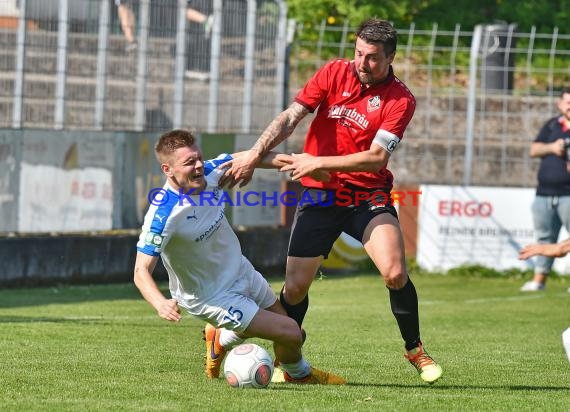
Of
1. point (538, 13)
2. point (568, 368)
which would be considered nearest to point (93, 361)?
point (568, 368)

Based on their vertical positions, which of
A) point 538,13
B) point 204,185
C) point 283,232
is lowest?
point 283,232

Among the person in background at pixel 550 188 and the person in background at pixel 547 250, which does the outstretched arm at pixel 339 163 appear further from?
the person in background at pixel 550 188

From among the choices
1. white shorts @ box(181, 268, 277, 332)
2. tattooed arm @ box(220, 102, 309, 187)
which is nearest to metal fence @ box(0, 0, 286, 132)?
tattooed arm @ box(220, 102, 309, 187)

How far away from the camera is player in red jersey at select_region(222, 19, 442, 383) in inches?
358

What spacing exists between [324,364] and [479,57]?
9783 mm

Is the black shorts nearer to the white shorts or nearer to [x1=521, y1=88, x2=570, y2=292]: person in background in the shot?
the white shorts

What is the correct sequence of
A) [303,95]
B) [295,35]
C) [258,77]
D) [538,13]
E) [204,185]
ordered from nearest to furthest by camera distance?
1. [204,185]
2. [303,95]
3. [258,77]
4. [295,35]
5. [538,13]

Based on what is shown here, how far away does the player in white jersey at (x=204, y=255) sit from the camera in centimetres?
839

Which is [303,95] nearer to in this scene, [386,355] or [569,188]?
[386,355]

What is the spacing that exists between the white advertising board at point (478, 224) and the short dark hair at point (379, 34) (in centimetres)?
996

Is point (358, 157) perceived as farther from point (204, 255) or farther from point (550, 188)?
point (550, 188)

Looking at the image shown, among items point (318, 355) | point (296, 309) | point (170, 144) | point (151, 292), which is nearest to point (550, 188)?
point (318, 355)

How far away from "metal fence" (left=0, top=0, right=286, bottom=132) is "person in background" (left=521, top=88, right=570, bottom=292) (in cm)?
391

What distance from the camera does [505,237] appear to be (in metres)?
18.9
